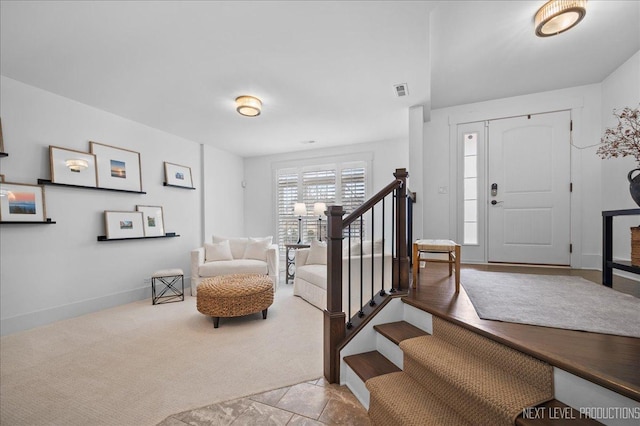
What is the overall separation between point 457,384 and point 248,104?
336 centimetres

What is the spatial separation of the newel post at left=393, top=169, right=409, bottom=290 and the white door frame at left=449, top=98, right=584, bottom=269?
7.86ft

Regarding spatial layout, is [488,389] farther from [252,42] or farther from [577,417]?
[252,42]

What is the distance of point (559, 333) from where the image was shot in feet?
4.56

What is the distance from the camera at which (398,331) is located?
1875 millimetres

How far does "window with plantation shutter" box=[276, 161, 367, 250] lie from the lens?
5441mm

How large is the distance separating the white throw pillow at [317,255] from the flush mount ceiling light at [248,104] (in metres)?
2.17

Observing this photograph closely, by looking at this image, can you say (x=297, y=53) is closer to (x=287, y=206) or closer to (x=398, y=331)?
(x=398, y=331)

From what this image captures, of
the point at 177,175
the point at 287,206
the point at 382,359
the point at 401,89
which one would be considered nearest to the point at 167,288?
the point at 177,175

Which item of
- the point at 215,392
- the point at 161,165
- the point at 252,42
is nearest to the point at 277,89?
the point at 252,42

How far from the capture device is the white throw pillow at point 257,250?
479 centimetres

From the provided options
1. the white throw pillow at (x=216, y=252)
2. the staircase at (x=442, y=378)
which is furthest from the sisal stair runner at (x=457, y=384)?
the white throw pillow at (x=216, y=252)

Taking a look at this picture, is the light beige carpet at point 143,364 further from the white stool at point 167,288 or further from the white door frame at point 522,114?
the white door frame at point 522,114

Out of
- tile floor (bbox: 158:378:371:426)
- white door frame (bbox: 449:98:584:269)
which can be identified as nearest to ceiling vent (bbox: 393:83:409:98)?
white door frame (bbox: 449:98:584:269)

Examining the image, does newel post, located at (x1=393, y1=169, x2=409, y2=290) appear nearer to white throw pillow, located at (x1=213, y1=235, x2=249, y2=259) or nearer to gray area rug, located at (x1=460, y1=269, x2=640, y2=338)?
gray area rug, located at (x1=460, y1=269, x2=640, y2=338)
